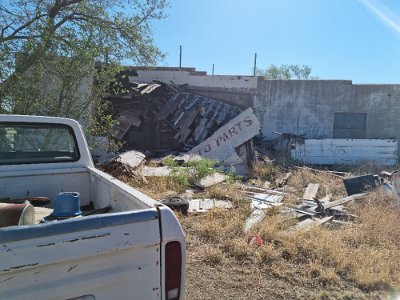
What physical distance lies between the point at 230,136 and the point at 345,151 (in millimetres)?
4698

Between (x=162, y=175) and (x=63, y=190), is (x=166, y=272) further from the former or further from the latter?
(x=162, y=175)

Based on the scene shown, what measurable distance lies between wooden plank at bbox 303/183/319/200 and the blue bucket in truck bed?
6103 millimetres

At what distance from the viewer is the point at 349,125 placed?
14.9 m

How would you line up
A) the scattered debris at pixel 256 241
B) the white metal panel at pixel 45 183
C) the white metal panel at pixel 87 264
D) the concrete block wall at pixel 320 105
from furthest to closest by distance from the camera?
the concrete block wall at pixel 320 105, the scattered debris at pixel 256 241, the white metal panel at pixel 45 183, the white metal panel at pixel 87 264

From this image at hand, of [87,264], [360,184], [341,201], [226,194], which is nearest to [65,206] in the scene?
[87,264]

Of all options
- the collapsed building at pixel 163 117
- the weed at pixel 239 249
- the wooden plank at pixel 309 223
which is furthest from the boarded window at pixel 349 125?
the weed at pixel 239 249

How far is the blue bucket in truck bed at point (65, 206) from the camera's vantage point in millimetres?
2406

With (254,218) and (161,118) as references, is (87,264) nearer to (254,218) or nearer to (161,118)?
(254,218)

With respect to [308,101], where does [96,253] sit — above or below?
below

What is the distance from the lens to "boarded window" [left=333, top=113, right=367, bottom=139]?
14.8m

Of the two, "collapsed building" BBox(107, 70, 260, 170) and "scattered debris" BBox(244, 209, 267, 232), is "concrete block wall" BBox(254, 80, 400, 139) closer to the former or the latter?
"collapsed building" BBox(107, 70, 260, 170)

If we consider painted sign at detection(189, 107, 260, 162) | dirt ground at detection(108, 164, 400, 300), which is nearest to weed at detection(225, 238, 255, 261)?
dirt ground at detection(108, 164, 400, 300)

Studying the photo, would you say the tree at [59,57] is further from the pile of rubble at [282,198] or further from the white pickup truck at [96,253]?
the white pickup truck at [96,253]

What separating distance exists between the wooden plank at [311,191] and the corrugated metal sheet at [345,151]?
3.95 m
